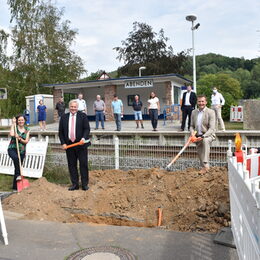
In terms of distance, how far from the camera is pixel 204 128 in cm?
680

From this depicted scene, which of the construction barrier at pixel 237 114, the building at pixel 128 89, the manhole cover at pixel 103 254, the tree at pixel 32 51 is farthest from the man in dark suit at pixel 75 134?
the tree at pixel 32 51

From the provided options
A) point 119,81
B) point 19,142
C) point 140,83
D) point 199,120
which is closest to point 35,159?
point 19,142

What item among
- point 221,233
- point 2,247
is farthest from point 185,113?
point 2,247

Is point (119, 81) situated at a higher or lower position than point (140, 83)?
higher

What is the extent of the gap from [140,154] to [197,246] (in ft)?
15.0

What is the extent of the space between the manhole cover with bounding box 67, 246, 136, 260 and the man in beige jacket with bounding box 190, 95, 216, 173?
321cm

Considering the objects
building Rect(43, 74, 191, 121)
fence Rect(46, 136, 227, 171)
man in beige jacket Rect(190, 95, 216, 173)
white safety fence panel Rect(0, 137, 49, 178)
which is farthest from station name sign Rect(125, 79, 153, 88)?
man in beige jacket Rect(190, 95, 216, 173)

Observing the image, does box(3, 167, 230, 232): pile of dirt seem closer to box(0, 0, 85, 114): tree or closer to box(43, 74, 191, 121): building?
box(43, 74, 191, 121): building

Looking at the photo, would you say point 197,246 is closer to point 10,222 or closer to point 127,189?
point 127,189

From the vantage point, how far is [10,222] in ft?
16.7

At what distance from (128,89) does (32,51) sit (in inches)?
589

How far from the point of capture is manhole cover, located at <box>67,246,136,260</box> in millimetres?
3748

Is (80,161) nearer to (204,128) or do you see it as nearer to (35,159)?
(35,159)

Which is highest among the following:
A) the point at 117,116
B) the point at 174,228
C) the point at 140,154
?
the point at 117,116
